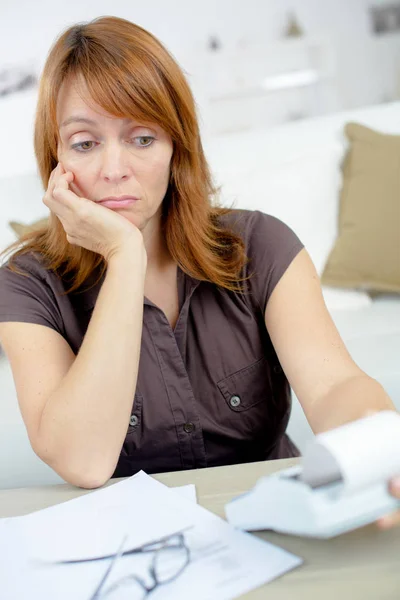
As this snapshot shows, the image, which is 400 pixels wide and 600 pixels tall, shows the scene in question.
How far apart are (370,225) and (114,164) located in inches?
44.9

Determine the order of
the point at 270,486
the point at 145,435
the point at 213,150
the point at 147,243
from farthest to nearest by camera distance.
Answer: the point at 213,150 → the point at 147,243 → the point at 145,435 → the point at 270,486

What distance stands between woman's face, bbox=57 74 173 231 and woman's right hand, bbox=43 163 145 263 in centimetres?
3

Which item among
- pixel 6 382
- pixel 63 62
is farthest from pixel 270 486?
pixel 6 382

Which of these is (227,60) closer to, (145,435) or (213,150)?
(213,150)

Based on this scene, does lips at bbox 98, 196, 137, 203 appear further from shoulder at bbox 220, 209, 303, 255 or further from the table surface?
the table surface

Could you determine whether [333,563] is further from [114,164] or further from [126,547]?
[114,164]

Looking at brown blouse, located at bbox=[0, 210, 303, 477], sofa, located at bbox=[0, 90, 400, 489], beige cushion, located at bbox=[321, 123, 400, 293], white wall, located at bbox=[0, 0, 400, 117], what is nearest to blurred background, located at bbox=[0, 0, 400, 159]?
white wall, located at bbox=[0, 0, 400, 117]

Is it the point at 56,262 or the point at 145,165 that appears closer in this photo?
the point at 145,165

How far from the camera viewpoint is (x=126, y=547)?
0.73 meters

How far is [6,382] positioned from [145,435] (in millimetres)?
803

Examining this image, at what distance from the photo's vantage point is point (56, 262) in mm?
1271

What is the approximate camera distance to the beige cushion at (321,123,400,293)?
2039mm

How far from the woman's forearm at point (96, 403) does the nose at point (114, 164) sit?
8.5 inches

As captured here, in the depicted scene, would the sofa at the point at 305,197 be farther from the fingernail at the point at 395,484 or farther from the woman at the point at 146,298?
the fingernail at the point at 395,484
